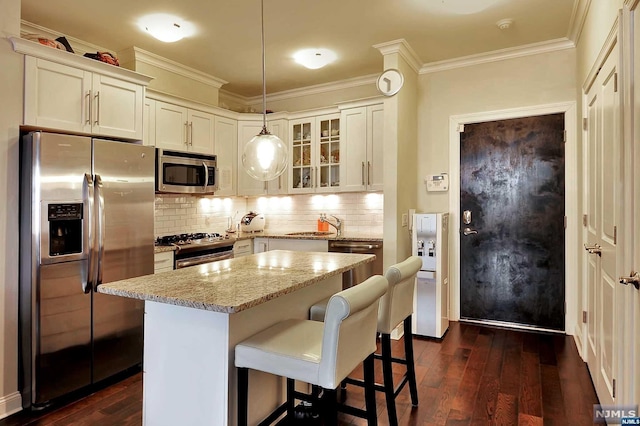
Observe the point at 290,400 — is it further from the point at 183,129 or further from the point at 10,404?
the point at 183,129

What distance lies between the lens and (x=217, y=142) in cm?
Answer: 451

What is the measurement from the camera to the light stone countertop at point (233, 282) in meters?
→ 1.50

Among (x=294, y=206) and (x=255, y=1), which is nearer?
(x=255, y=1)

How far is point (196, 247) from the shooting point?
377 cm

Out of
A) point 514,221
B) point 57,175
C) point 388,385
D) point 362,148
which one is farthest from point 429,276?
point 57,175

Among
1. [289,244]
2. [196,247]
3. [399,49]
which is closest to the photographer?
[399,49]

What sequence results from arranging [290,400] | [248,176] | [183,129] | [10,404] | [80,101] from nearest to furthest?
[290,400] → [10,404] → [80,101] → [183,129] → [248,176]

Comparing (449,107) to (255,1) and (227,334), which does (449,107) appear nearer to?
(255,1)

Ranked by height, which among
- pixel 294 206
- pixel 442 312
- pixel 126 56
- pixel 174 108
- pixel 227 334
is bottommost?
pixel 442 312

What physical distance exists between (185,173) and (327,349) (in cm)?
298

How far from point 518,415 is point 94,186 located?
3116 millimetres

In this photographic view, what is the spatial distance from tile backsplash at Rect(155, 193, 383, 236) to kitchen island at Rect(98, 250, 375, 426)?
2448 millimetres

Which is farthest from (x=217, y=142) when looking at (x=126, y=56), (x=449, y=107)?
(x=449, y=107)

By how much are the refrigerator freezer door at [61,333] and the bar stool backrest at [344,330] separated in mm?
2002
